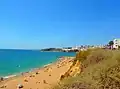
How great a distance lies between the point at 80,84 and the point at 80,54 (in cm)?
785

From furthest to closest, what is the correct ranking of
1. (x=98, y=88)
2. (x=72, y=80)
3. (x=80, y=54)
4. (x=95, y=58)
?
(x=80, y=54), (x=95, y=58), (x=72, y=80), (x=98, y=88)

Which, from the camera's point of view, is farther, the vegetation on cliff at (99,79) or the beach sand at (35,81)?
the beach sand at (35,81)

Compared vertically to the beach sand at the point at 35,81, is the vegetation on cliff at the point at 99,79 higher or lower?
higher

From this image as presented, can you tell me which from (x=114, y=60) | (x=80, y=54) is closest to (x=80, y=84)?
(x=114, y=60)

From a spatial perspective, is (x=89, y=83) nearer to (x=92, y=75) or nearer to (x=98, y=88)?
(x=98, y=88)

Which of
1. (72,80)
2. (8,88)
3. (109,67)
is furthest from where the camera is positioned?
(8,88)

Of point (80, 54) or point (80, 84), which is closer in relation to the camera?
point (80, 84)

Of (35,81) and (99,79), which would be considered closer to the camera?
(99,79)

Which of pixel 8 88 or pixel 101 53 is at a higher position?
pixel 101 53

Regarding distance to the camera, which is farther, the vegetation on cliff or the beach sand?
the beach sand

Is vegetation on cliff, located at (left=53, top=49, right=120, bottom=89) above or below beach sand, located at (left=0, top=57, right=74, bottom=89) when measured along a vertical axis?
above

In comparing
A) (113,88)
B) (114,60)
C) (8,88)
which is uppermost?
(114,60)

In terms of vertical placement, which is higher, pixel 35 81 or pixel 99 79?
pixel 99 79

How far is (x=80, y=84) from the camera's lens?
8898 mm
